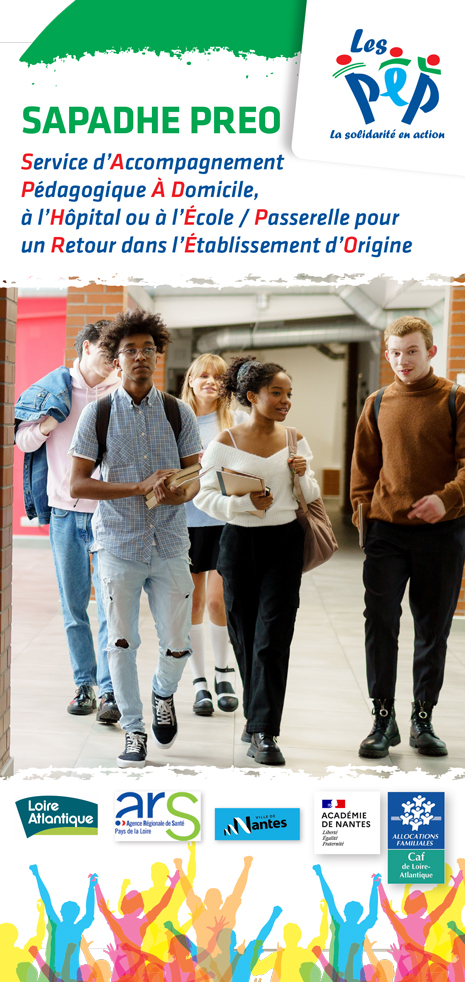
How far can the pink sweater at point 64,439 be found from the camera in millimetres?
3199

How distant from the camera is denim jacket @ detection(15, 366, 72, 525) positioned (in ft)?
10.4

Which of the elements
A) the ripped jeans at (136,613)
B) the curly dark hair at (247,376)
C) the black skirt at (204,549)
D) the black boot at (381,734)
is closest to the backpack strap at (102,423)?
the ripped jeans at (136,613)

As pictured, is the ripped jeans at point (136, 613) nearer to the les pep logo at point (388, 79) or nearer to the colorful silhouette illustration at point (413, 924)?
the colorful silhouette illustration at point (413, 924)

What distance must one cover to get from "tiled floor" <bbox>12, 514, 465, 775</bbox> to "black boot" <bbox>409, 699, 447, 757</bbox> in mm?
42

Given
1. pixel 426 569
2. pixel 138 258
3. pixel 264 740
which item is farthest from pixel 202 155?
pixel 264 740

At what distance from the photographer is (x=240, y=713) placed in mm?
3428

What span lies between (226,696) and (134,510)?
1183mm

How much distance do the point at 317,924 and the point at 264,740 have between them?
2.37 feet

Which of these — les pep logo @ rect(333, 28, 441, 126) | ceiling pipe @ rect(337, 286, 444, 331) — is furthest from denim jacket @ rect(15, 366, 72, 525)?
ceiling pipe @ rect(337, 286, 444, 331)

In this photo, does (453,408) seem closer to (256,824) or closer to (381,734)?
(381,734)

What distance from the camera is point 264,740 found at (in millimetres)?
2773

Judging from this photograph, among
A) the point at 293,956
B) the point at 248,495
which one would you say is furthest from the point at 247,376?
the point at 293,956

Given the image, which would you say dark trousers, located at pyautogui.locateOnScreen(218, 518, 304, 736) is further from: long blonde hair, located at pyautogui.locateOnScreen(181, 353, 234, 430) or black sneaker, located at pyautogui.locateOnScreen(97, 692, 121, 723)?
long blonde hair, located at pyautogui.locateOnScreen(181, 353, 234, 430)

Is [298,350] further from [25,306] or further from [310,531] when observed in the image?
[310,531]
